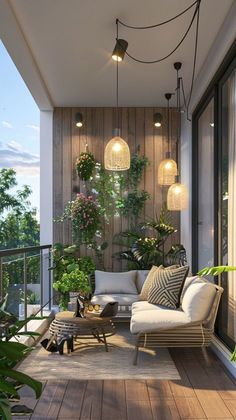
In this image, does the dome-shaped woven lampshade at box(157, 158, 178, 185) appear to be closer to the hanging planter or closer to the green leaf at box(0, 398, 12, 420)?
the hanging planter

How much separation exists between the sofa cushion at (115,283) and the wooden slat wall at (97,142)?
1.15 metres

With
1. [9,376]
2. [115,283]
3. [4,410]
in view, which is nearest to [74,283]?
[115,283]

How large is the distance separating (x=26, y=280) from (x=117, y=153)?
171 centimetres

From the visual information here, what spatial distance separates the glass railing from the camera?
3992 millimetres

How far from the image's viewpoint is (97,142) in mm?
6918

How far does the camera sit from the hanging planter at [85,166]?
6672mm

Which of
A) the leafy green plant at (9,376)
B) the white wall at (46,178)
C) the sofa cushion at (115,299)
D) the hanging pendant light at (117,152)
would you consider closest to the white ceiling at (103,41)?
the white wall at (46,178)

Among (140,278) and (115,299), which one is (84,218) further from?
(115,299)

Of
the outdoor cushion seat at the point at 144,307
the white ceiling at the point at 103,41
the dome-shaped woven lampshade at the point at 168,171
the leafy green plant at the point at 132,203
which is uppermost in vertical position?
the white ceiling at the point at 103,41

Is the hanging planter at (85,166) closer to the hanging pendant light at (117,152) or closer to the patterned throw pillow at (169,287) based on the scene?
the hanging pendant light at (117,152)

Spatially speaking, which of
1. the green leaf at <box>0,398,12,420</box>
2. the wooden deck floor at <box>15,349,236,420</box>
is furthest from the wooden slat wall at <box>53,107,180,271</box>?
the green leaf at <box>0,398,12,420</box>

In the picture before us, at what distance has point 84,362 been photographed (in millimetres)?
4207

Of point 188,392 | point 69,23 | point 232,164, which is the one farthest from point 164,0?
point 188,392

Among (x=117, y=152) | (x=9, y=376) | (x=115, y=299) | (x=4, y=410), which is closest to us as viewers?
(x=4, y=410)
